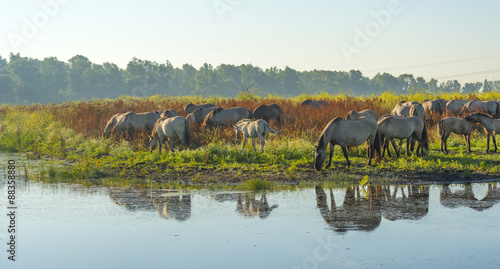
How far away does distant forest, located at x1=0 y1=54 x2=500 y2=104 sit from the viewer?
346 ft

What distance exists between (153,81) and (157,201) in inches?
4398

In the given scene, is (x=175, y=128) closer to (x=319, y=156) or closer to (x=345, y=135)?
(x=319, y=156)

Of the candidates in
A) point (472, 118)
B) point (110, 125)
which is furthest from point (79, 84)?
point (472, 118)

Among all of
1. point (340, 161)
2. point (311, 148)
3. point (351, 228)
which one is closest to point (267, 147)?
point (311, 148)

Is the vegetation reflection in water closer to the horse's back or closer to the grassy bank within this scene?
the grassy bank

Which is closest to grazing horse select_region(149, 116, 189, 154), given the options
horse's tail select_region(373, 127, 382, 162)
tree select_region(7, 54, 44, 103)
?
horse's tail select_region(373, 127, 382, 162)

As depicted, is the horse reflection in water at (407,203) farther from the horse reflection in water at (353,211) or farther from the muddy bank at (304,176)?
the muddy bank at (304,176)

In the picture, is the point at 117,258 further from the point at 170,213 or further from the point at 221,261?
the point at 170,213

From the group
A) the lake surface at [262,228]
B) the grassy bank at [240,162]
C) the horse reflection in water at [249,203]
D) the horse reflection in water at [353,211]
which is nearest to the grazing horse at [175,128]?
the grassy bank at [240,162]

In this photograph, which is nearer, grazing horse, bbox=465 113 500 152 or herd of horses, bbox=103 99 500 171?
herd of horses, bbox=103 99 500 171

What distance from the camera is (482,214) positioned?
344 inches

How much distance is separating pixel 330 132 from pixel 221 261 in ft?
27.4

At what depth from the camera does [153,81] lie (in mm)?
119375

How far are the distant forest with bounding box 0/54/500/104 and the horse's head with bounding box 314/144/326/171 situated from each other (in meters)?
72.0
